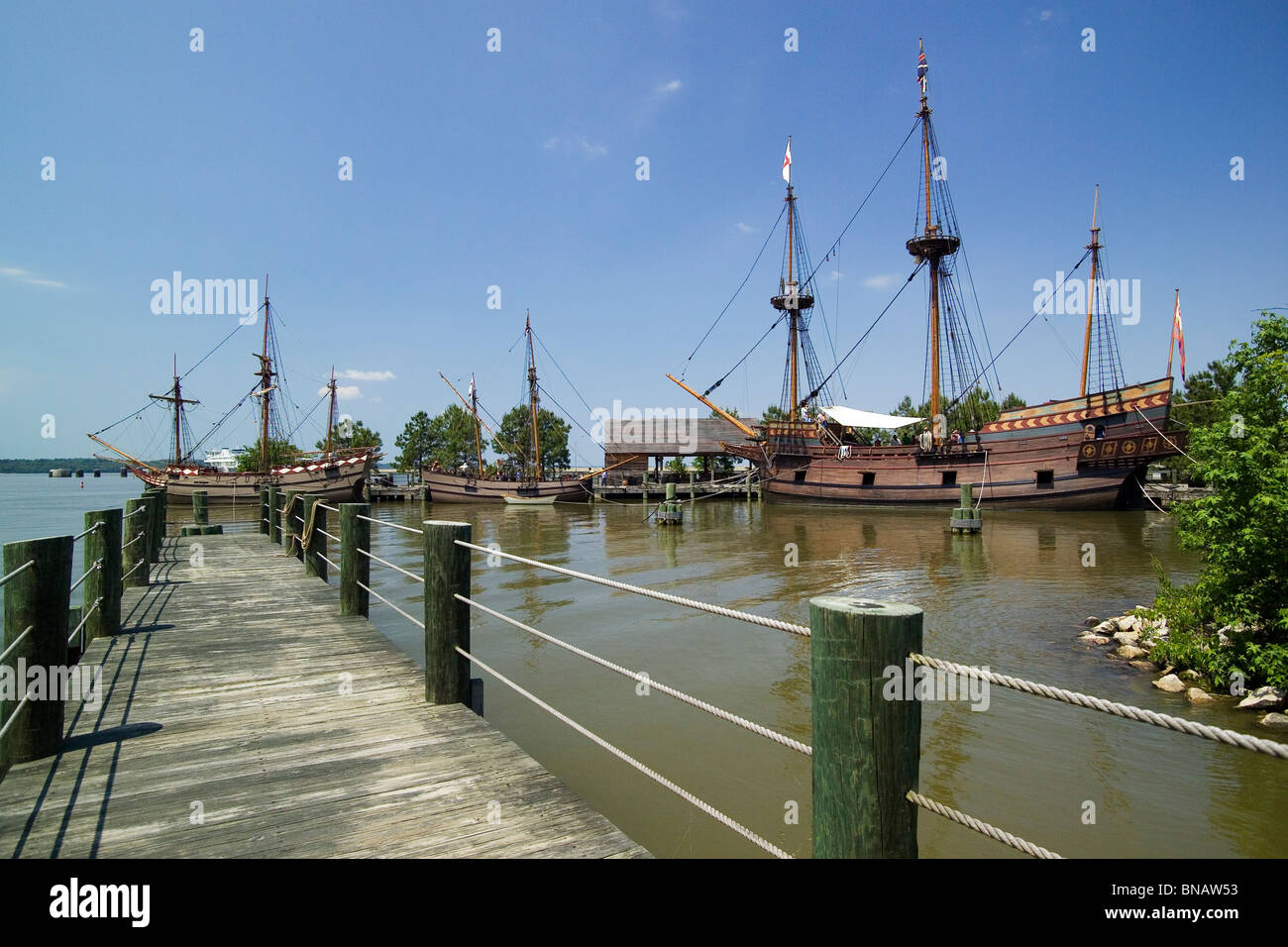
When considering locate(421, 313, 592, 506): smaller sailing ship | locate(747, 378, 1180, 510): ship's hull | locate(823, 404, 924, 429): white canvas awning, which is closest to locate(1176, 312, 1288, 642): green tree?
locate(747, 378, 1180, 510): ship's hull

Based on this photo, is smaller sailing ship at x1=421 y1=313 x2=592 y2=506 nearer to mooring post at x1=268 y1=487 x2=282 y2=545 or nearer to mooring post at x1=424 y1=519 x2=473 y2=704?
mooring post at x1=268 y1=487 x2=282 y2=545

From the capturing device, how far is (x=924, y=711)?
296 inches

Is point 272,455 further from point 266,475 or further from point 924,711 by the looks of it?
point 924,711

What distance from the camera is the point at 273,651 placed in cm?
583

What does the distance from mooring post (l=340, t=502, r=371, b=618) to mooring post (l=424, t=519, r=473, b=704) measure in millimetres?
2605

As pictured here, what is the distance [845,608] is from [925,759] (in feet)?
17.3

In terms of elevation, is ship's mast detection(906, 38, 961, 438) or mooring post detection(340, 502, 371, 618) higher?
ship's mast detection(906, 38, 961, 438)

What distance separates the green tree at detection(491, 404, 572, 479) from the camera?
71.1 m

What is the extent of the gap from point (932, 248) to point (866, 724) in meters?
43.9

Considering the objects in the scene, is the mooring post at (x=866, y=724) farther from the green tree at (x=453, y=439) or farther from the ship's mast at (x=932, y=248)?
the green tree at (x=453, y=439)

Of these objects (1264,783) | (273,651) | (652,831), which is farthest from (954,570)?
(273,651)
